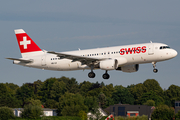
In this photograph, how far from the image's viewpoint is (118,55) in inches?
2346

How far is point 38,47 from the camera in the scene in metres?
69.1

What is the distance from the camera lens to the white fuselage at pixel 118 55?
57.8 meters

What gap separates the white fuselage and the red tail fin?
3.55m

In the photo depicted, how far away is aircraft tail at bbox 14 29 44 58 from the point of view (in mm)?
68812

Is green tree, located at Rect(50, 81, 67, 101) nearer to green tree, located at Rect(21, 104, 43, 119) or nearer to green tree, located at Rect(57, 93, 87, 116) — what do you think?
green tree, located at Rect(57, 93, 87, 116)

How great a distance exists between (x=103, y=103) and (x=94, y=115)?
52.4m

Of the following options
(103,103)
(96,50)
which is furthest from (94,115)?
(96,50)

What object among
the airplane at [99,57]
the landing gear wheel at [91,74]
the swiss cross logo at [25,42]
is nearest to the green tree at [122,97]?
the swiss cross logo at [25,42]

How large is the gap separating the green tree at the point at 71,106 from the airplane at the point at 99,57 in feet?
189

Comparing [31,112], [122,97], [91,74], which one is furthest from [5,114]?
[122,97]

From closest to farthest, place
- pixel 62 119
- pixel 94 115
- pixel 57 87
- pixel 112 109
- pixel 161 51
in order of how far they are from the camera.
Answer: pixel 161 51 < pixel 62 119 < pixel 94 115 < pixel 112 109 < pixel 57 87

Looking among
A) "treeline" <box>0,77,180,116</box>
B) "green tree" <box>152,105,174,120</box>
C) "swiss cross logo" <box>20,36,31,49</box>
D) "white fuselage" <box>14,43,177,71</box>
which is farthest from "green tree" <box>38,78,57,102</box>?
"white fuselage" <box>14,43,177,71</box>

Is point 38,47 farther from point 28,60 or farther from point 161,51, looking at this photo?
point 161,51

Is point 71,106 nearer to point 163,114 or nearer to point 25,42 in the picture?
point 163,114
